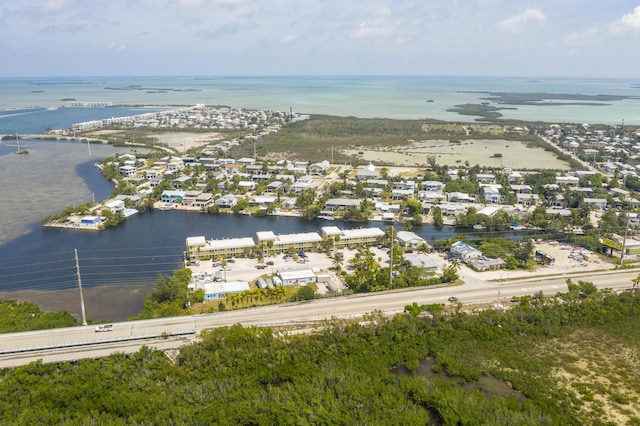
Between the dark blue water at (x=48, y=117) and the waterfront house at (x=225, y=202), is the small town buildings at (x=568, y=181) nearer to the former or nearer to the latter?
the waterfront house at (x=225, y=202)

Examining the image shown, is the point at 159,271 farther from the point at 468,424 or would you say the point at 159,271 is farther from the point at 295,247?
the point at 468,424

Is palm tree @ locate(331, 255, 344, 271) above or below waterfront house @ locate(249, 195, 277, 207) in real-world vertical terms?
below

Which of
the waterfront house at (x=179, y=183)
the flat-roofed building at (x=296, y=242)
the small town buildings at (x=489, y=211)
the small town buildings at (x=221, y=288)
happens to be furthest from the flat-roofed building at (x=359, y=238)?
the waterfront house at (x=179, y=183)

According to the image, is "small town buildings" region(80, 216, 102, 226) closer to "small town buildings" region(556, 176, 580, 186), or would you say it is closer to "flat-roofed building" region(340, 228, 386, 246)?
"flat-roofed building" region(340, 228, 386, 246)

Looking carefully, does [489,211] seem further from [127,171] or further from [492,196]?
[127,171]

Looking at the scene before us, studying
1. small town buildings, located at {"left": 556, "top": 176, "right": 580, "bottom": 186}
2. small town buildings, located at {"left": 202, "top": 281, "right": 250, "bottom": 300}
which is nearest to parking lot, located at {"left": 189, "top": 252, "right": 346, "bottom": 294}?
small town buildings, located at {"left": 202, "top": 281, "right": 250, "bottom": 300}

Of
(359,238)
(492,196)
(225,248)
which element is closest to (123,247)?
(225,248)

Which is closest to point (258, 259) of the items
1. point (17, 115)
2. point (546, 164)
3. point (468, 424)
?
point (468, 424)
